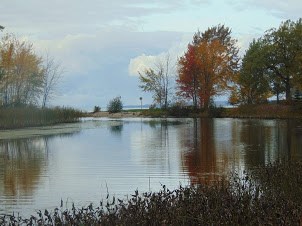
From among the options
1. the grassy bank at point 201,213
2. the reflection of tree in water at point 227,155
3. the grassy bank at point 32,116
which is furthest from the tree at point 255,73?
the grassy bank at point 201,213

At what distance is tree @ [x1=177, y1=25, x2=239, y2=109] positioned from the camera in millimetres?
70875

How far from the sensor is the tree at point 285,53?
63.0 meters

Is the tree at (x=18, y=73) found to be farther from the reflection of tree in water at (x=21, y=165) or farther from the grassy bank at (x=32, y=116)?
the reflection of tree in water at (x=21, y=165)

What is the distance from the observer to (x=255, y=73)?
6519 centimetres

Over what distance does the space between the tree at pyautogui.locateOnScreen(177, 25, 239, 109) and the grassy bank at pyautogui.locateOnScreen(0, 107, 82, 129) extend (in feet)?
61.9

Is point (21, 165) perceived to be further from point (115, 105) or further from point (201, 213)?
point (115, 105)

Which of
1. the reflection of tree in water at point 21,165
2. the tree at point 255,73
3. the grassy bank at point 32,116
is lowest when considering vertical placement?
the reflection of tree in water at point 21,165

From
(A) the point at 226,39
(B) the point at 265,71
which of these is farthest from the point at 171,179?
(A) the point at 226,39

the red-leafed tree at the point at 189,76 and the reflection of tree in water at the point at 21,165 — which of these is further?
the red-leafed tree at the point at 189,76

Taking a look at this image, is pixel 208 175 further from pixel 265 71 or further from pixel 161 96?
pixel 161 96

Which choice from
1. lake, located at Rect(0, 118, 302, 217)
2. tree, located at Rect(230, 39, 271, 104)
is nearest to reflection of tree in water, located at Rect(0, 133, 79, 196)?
lake, located at Rect(0, 118, 302, 217)

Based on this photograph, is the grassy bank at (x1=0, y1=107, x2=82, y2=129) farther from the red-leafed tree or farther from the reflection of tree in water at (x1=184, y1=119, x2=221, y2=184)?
the reflection of tree in water at (x1=184, y1=119, x2=221, y2=184)

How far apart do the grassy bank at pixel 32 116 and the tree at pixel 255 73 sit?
2376cm

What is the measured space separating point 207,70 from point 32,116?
1163 inches
